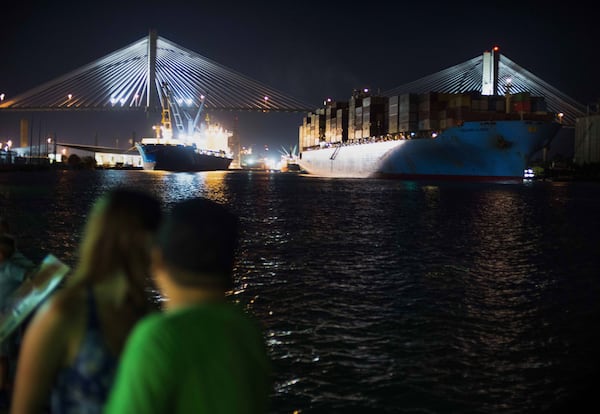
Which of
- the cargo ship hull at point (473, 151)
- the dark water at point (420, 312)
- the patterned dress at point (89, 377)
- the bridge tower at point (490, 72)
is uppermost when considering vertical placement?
the bridge tower at point (490, 72)

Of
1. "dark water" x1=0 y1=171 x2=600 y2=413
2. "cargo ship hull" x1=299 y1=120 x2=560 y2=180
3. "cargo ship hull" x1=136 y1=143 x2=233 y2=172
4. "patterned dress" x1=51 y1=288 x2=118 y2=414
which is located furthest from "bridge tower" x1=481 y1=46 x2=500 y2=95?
"patterned dress" x1=51 y1=288 x2=118 y2=414

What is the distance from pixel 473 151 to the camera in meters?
58.5

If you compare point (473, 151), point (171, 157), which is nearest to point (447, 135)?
point (473, 151)

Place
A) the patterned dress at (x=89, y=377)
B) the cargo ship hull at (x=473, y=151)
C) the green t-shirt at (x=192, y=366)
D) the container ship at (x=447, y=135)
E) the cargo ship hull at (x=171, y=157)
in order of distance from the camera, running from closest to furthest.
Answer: the green t-shirt at (x=192, y=366), the patterned dress at (x=89, y=377), the cargo ship hull at (x=473, y=151), the container ship at (x=447, y=135), the cargo ship hull at (x=171, y=157)

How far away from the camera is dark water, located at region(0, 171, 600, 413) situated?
20.7 feet

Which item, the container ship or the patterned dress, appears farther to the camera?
the container ship

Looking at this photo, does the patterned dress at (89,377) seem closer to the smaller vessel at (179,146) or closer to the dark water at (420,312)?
the dark water at (420,312)

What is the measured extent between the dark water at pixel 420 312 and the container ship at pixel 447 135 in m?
37.8

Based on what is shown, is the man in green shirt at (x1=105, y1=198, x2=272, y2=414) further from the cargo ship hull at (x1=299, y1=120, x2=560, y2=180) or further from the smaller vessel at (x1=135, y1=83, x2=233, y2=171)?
the smaller vessel at (x1=135, y1=83, x2=233, y2=171)

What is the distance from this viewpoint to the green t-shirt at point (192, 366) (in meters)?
1.81

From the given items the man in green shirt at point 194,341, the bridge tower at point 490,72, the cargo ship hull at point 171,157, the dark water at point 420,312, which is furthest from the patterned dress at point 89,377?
the cargo ship hull at point 171,157

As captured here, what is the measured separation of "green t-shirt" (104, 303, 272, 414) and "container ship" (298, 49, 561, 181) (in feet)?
190

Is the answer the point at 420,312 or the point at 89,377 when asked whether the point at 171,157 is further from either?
the point at 89,377

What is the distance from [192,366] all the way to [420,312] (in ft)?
26.0
